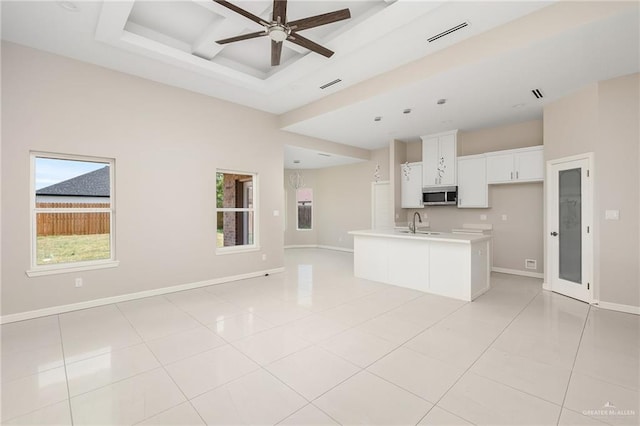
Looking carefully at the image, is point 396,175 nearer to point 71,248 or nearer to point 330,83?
point 330,83

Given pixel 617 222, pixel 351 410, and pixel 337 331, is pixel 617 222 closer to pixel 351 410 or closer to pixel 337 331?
pixel 337 331

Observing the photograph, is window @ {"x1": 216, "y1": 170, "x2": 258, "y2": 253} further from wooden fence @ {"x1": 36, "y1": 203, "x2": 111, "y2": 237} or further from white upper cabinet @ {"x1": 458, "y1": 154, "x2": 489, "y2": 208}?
white upper cabinet @ {"x1": 458, "y1": 154, "x2": 489, "y2": 208}

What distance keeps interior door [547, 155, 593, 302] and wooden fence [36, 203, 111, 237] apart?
262 inches

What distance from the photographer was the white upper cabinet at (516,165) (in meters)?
5.11

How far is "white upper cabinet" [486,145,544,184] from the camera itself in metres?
5.11

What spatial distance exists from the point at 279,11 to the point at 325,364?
3015 mm

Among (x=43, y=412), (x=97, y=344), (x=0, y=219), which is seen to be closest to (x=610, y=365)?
(x=43, y=412)

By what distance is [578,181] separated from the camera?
4.12 metres

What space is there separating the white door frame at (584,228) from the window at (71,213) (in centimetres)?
649

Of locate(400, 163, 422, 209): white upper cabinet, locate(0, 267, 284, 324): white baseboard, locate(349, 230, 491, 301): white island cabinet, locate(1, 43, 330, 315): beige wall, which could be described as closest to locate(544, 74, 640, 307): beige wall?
locate(349, 230, 491, 301): white island cabinet

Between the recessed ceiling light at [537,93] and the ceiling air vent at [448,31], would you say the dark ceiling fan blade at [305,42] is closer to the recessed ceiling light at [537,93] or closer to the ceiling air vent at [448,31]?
the ceiling air vent at [448,31]

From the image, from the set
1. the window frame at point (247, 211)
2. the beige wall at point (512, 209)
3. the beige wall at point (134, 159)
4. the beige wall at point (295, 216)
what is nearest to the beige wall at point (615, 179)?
the beige wall at point (512, 209)

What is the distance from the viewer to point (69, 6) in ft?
9.00

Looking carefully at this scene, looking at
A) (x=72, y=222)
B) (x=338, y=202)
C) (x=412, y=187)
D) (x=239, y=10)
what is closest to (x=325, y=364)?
(x=239, y=10)
